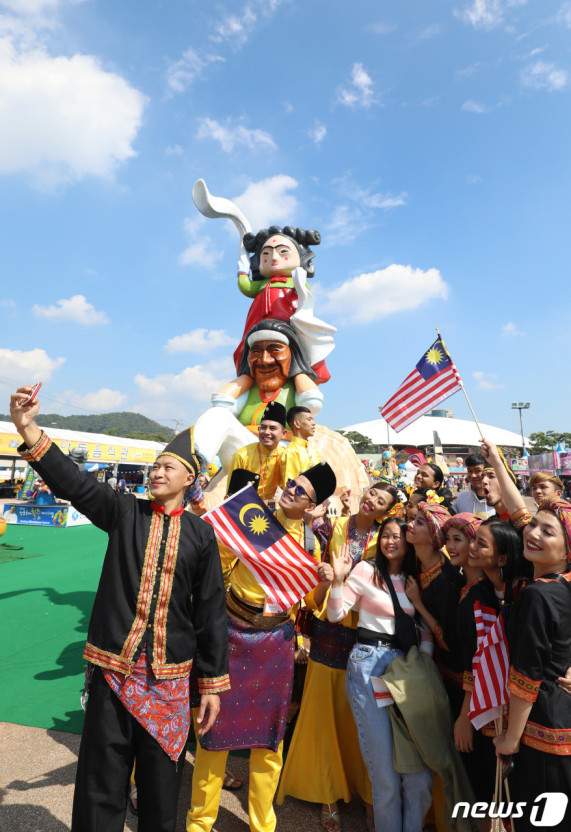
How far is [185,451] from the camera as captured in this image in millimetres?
2232

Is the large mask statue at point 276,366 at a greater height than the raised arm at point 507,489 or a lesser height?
greater

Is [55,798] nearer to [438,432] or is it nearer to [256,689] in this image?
[256,689]

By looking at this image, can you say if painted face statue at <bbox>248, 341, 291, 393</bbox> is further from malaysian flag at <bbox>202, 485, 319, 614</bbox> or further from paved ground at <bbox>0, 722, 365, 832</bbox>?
paved ground at <bbox>0, 722, 365, 832</bbox>

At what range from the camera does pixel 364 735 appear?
90.9 inches

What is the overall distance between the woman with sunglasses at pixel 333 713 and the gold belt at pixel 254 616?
331mm

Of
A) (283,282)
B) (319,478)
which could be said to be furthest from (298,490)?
(283,282)

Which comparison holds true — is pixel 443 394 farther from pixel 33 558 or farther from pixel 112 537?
pixel 33 558

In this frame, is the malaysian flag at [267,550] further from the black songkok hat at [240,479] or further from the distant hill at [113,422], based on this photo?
the distant hill at [113,422]

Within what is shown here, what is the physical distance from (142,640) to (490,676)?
4.83ft

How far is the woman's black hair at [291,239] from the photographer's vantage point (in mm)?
7258

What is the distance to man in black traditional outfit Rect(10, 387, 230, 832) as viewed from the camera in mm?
1812

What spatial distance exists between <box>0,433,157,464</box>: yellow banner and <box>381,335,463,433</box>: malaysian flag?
13.9 m

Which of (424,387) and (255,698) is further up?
(424,387)

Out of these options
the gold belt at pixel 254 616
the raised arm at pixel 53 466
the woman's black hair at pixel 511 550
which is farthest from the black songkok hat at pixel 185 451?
the woman's black hair at pixel 511 550
